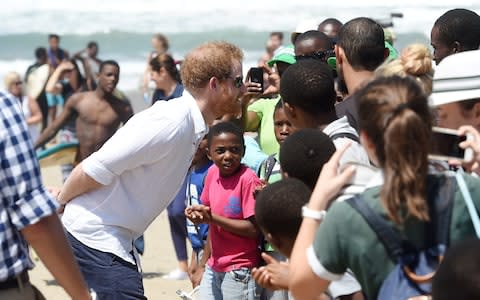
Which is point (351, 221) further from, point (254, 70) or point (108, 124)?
point (108, 124)

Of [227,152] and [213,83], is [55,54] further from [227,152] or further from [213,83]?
[213,83]

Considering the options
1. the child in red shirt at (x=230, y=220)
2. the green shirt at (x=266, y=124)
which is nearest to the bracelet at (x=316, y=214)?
the child in red shirt at (x=230, y=220)

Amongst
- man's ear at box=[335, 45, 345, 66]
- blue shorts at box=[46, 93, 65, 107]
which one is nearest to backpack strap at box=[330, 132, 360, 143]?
man's ear at box=[335, 45, 345, 66]

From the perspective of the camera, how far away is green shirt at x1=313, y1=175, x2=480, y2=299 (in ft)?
10.6

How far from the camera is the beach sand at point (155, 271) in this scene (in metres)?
9.42

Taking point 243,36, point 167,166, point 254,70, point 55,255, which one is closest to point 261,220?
point 55,255

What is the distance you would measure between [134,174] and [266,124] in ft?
5.11

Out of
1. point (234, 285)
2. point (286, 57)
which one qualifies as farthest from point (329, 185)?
point (286, 57)

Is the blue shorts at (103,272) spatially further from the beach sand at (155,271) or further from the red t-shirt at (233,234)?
the beach sand at (155,271)

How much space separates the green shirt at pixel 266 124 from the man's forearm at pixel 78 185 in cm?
154

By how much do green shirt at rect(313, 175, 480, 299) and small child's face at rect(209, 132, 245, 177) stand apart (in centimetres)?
301

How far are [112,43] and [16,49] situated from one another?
10.5 ft

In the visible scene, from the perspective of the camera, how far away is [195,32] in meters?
37.8

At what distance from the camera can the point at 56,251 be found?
4027 mm
